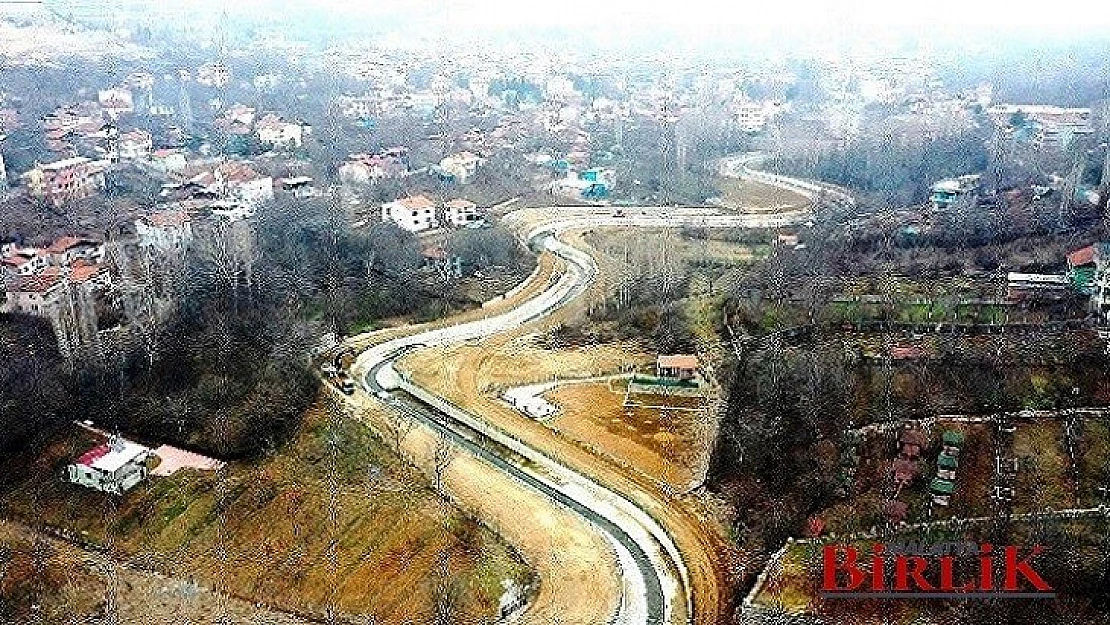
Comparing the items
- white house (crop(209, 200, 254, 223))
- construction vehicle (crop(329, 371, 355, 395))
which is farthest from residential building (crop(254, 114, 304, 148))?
construction vehicle (crop(329, 371, 355, 395))

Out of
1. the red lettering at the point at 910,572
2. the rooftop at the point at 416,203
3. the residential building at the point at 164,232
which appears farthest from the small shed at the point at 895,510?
the residential building at the point at 164,232

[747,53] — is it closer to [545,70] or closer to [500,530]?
[545,70]

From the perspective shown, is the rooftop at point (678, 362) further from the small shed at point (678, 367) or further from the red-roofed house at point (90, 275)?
the red-roofed house at point (90, 275)

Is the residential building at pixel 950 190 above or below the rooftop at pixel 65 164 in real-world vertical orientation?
above

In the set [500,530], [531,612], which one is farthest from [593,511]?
[531,612]

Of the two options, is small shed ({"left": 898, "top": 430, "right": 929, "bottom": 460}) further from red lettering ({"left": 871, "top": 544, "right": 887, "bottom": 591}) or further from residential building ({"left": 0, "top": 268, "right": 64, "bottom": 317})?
residential building ({"left": 0, "top": 268, "right": 64, "bottom": 317})

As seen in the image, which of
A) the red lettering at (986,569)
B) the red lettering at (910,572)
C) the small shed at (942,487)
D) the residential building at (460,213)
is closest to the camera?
the red lettering at (986,569)
